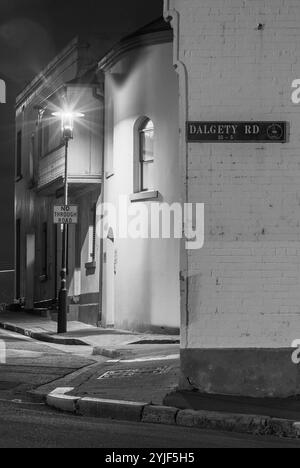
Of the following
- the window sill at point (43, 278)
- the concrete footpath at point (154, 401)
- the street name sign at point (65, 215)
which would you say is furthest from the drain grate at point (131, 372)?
the window sill at point (43, 278)

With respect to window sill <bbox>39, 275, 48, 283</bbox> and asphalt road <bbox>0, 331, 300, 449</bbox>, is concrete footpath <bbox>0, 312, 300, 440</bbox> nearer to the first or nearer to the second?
asphalt road <bbox>0, 331, 300, 449</bbox>

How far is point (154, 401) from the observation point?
10.6 metres

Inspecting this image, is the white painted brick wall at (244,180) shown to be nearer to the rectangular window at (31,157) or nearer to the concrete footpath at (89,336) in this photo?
the concrete footpath at (89,336)

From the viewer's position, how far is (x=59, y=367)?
14.9m

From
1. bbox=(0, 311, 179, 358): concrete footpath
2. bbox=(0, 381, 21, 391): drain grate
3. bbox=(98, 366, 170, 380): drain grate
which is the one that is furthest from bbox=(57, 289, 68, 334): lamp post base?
bbox=(0, 381, 21, 391): drain grate

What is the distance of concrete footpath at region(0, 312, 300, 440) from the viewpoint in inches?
373

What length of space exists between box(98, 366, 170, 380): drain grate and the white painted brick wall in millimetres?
2275

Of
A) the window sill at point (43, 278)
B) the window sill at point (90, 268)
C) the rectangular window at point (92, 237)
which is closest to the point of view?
the window sill at point (90, 268)

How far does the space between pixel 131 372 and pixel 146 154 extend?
30.5 ft

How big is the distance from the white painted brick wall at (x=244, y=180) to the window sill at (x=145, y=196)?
31.1 feet

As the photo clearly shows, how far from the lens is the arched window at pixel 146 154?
2167 centimetres

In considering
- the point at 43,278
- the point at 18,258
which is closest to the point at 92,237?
the point at 43,278
